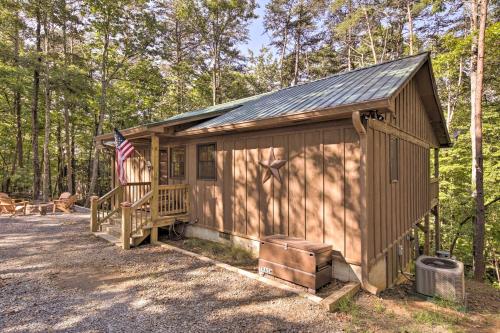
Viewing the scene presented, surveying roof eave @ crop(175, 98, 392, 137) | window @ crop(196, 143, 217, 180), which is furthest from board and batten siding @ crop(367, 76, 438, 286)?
window @ crop(196, 143, 217, 180)

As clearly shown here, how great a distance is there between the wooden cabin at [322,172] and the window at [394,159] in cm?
2

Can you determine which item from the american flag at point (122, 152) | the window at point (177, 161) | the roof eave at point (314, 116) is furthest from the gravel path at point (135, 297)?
the roof eave at point (314, 116)

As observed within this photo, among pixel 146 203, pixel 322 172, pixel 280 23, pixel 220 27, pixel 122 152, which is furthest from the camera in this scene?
pixel 280 23

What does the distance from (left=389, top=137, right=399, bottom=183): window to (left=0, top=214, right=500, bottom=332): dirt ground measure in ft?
7.24

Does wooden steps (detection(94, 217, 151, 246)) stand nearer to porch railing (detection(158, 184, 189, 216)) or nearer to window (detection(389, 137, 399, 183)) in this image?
porch railing (detection(158, 184, 189, 216))

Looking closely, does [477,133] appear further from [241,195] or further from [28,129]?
[28,129]

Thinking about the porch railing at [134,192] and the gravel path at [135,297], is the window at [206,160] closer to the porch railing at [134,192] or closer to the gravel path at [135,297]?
the gravel path at [135,297]

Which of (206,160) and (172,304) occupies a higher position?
(206,160)

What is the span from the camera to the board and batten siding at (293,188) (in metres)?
4.57

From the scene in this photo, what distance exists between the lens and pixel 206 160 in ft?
24.2

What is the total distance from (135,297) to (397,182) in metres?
5.40

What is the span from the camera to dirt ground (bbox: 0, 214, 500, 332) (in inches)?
134

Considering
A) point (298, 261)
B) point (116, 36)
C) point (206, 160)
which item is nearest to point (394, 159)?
point (298, 261)

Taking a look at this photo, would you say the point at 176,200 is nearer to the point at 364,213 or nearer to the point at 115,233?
the point at 115,233
